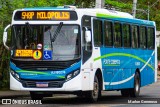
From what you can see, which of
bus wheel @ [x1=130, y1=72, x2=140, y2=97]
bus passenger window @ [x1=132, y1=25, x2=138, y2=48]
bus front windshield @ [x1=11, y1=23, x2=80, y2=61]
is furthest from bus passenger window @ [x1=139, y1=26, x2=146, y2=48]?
bus front windshield @ [x1=11, y1=23, x2=80, y2=61]

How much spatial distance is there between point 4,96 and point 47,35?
16.8 ft

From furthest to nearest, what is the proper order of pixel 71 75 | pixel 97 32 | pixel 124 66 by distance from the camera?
pixel 124 66
pixel 97 32
pixel 71 75

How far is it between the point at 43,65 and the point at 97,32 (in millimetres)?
2639

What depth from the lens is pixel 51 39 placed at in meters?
20.2

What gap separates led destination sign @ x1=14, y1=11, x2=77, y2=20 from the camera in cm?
2037

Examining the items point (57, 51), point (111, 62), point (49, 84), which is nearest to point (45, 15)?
point (57, 51)

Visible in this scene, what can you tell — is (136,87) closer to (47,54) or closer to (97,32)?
(97,32)

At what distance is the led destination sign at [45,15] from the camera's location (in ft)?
66.8

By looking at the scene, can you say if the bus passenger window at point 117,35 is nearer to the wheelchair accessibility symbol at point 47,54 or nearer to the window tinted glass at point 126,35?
the window tinted glass at point 126,35

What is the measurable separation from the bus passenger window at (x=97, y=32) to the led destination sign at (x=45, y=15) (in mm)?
1377

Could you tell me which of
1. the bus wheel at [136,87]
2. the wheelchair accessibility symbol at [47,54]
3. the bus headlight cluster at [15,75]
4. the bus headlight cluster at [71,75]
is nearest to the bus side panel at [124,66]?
the bus wheel at [136,87]

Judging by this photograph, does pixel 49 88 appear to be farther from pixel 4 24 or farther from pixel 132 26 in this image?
pixel 4 24

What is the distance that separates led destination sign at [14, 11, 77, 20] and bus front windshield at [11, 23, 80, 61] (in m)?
0.28

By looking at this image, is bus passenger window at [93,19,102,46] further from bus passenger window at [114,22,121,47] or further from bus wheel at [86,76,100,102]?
bus passenger window at [114,22,121,47]
